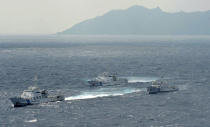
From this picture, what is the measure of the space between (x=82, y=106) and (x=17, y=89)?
39443 millimetres

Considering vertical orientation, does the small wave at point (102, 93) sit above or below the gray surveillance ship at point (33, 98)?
below

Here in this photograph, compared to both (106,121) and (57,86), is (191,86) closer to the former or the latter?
(57,86)

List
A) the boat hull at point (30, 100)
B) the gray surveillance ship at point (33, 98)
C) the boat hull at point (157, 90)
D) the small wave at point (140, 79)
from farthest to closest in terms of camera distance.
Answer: the small wave at point (140, 79), the boat hull at point (157, 90), the gray surveillance ship at point (33, 98), the boat hull at point (30, 100)

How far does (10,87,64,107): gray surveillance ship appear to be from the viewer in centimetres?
12362

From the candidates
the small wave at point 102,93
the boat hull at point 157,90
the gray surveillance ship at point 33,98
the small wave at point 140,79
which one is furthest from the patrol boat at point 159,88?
the gray surveillance ship at point 33,98

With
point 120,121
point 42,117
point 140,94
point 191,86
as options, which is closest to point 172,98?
point 140,94

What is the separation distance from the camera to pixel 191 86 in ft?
530

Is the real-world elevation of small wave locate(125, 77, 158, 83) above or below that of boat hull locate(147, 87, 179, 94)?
above

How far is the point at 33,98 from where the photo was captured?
128 m

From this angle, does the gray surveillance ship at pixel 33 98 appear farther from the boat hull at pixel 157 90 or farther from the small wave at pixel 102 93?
the boat hull at pixel 157 90

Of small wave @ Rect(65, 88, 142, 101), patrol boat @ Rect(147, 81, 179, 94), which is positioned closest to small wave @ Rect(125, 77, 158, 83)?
small wave @ Rect(65, 88, 142, 101)

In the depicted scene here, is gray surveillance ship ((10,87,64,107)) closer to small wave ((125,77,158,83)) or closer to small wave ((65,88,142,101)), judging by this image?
small wave ((65,88,142,101))

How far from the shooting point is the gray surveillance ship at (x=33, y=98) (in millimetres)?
123625

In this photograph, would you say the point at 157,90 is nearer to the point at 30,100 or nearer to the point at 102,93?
the point at 102,93
